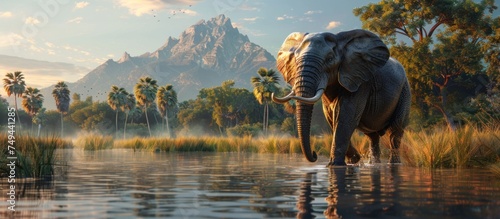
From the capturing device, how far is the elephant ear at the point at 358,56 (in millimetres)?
10383

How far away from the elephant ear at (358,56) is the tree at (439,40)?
27679 millimetres

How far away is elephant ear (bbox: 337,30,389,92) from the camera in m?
10.4

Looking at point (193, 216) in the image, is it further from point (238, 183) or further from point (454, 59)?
point (454, 59)

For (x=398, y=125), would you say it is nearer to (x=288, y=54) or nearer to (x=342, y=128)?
(x=342, y=128)

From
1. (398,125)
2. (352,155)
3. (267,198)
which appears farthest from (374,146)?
(267,198)

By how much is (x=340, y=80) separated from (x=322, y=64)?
2.06 feet

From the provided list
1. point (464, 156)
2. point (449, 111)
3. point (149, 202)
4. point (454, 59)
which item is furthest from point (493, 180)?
point (449, 111)

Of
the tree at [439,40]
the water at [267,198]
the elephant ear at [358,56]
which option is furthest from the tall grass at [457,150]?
the tree at [439,40]

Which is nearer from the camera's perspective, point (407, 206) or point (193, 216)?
point (193, 216)

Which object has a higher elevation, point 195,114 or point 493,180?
point 195,114

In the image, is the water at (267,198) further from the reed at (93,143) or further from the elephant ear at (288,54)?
the reed at (93,143)

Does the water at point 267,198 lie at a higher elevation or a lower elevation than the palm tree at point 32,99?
lower

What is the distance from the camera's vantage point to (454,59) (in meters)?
38.8

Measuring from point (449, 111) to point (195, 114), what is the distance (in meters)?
57.7
